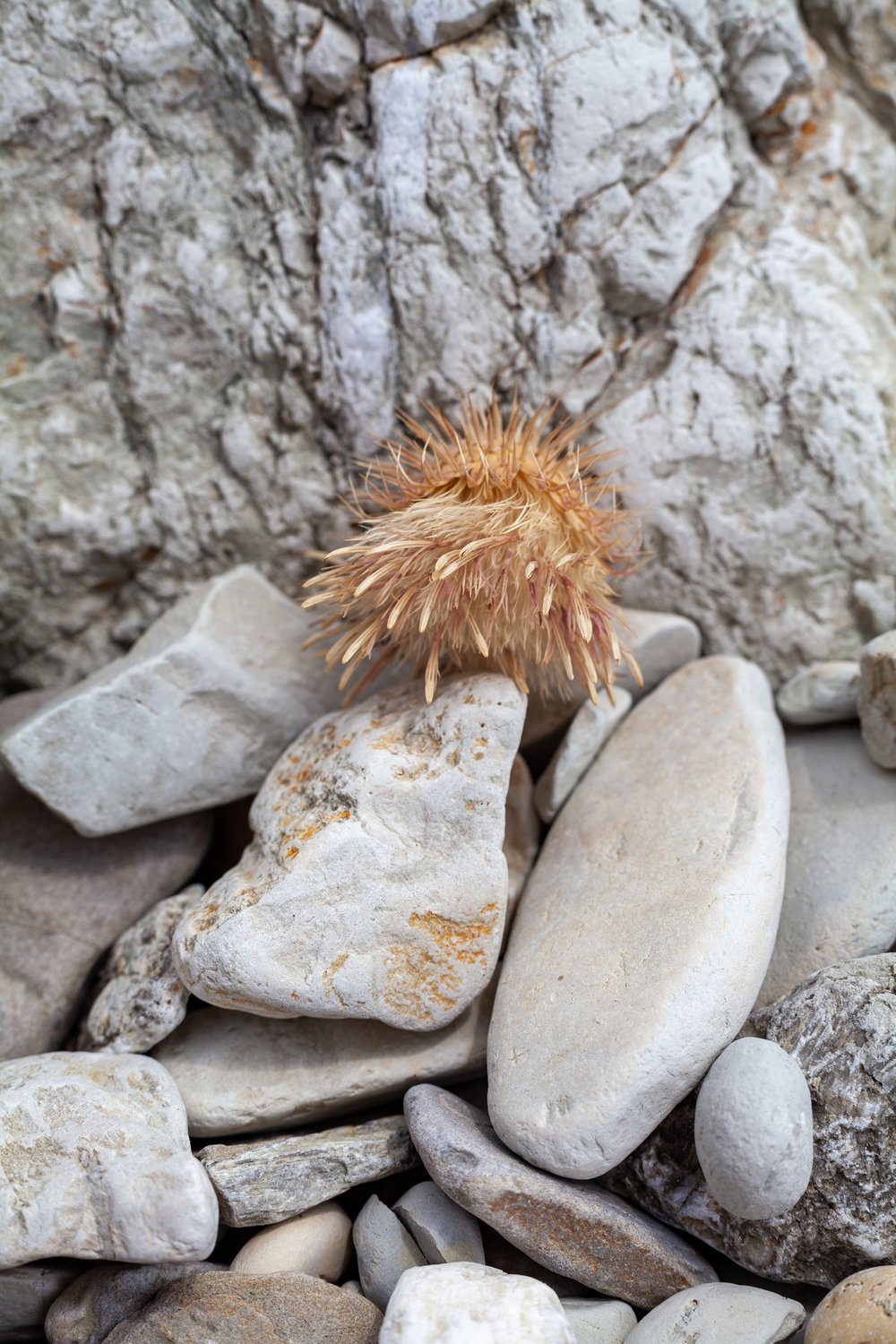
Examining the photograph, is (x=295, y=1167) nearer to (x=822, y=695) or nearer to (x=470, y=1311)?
(x=470, y=1311)

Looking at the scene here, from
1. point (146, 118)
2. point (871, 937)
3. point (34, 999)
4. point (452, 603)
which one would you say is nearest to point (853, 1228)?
point (871, 937)

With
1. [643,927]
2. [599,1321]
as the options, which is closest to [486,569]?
[643,927]

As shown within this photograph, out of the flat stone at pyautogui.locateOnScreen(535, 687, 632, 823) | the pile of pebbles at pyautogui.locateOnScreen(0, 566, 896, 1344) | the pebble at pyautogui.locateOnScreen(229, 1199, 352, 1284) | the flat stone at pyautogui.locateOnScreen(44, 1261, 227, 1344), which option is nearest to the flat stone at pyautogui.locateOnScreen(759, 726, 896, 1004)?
the pile of pebbles at pyautogui.locateOnScreen(0, 566, 896, 1344)

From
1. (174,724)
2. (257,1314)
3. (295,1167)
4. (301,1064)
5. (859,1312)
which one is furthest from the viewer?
(174,724)

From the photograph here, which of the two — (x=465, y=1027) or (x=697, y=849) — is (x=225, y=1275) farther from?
(x=697, y=849)

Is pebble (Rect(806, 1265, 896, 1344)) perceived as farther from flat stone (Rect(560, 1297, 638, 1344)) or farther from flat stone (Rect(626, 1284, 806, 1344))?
flat stone (Rect(560, 1297, 638, 1344))

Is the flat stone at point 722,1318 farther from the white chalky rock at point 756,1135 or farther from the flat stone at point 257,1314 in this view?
A: the flat stone at point 257,1314

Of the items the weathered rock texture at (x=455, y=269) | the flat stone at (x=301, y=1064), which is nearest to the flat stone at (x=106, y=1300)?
the flat stone at (x=301, y=1064)

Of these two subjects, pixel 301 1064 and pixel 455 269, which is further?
pixel 455 269
